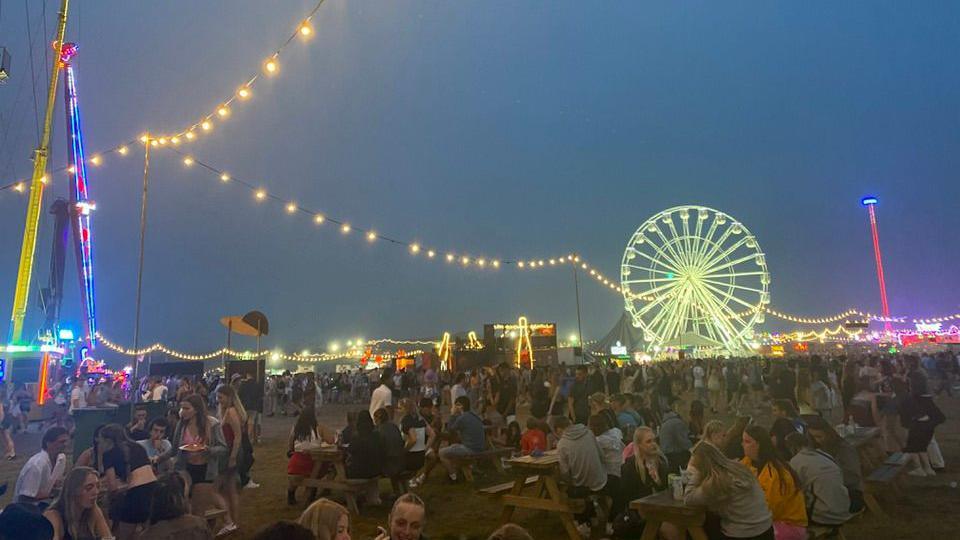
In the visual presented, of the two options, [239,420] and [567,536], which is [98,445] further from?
[567,536]

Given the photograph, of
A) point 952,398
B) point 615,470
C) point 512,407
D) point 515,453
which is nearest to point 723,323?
point 952,398

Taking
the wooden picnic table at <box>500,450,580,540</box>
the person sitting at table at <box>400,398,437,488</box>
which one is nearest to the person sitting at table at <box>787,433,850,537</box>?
the wooden picnic table at <box>500,450,580,540</box>

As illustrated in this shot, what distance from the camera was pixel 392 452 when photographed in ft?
24.7

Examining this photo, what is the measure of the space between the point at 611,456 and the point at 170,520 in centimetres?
430

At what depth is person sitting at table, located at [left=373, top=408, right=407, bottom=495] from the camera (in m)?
7.42

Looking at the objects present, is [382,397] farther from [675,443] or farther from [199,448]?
[675,443]

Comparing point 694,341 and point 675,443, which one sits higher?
point 694,341

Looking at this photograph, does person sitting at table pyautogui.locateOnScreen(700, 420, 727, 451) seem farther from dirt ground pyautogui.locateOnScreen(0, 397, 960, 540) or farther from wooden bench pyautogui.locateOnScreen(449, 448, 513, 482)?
wooden bench pyautogui.locateOnScreen(449, 448, 513, 482)

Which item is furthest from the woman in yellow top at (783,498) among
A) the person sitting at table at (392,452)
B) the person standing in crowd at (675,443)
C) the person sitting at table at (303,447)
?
the person sitting at table at (303,447)

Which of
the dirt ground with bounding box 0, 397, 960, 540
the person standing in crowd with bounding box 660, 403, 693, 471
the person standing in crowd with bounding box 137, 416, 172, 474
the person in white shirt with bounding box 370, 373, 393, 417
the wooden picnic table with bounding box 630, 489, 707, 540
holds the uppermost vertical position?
the person in white shirt with bounding box 370, 373, 393, 417

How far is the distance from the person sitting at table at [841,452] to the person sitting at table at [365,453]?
4828mm

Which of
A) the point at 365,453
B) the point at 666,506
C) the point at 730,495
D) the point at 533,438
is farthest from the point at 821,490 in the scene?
the point at 365,453

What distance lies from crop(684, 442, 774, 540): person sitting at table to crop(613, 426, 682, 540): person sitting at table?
141cm

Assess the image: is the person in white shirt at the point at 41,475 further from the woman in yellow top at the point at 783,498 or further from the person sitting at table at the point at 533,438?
the woman in yellow top at the point at 783,498
